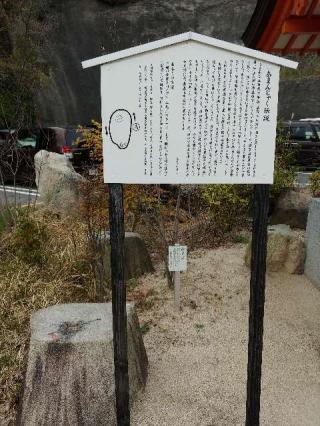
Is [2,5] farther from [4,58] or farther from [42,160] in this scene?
[42,160]

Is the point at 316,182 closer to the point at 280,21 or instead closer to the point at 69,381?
the point at 280,21

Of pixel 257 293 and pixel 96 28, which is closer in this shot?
pixel 257 293

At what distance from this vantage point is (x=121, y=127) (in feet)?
7.61

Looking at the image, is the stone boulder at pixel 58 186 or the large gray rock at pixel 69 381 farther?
the stone boulder at pixel 58 186

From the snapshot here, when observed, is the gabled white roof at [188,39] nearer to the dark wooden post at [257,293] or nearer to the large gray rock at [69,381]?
the dark wooden post at [257,293]

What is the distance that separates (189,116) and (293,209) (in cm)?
529

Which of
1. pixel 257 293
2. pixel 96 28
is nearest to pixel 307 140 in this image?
pixel 96 28

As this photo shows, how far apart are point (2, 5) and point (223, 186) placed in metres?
13.4

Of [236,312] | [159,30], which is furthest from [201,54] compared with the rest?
[159,30]

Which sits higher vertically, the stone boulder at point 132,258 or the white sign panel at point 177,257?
the white sign panel at point 177,257

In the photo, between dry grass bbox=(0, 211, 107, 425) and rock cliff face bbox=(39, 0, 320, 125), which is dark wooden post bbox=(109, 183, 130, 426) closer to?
dry grass bbox=(0, 211, 107, 425)

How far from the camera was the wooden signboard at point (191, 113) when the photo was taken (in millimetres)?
2236

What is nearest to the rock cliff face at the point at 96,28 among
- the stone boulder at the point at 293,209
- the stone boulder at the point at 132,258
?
the stone boulder at the point at 293,209

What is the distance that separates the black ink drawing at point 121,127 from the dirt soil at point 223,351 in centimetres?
187
